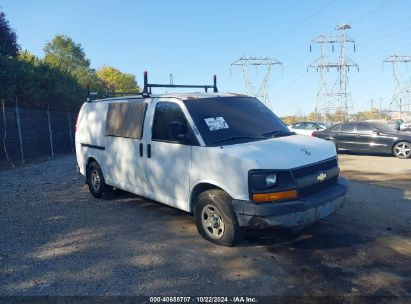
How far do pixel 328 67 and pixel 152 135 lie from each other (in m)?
50.6

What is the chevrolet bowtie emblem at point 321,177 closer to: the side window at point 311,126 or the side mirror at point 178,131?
the side mirror at point 178,131

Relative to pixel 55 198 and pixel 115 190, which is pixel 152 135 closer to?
pixel 115 190

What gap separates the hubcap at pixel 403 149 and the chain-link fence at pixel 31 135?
14.2 meters

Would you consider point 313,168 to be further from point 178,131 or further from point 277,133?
point 178,131

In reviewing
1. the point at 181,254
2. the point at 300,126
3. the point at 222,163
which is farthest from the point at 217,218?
the point at 300,126

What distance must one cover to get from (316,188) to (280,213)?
0.80m

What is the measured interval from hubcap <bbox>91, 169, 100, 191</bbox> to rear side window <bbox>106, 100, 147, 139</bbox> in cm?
106

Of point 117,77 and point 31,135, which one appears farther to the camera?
point 117,77

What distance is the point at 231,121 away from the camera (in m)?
5.61

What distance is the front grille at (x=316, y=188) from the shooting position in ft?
15.5

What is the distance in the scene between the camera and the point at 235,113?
5820 millimetres

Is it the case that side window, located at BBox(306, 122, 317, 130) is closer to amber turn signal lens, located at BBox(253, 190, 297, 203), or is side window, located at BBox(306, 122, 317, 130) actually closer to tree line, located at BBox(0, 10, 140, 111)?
tree line, located at BBox(0, 10, 140, 111)

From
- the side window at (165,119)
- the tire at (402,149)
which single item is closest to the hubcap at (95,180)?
the side window at (165,119)

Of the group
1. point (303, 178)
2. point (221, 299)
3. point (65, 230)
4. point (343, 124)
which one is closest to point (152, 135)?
point (65, 230)
